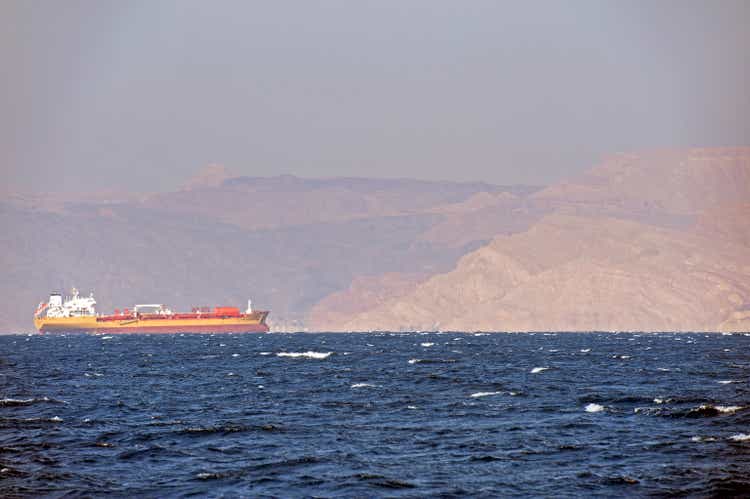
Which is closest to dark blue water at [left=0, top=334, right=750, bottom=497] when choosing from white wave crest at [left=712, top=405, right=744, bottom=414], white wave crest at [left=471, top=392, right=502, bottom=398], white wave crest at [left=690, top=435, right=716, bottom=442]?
white wave crest at [left=690, top=435, right=716, bottom=442]

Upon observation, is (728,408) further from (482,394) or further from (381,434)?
(381,434)

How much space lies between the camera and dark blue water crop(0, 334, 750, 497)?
38906 millimetres

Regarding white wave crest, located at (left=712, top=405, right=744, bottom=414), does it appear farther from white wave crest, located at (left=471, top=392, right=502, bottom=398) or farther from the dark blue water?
white wave crest, located at (left=471, top=392, right=502, bottom=398)

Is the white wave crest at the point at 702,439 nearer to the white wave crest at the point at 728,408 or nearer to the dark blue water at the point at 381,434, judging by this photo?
the dark blue water at the point at 381,434

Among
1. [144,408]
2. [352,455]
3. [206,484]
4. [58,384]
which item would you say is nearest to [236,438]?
[352,455]

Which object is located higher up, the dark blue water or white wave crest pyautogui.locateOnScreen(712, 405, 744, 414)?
white wave crest pyautogui.locateOnScreen(712, 405, 744, 414)

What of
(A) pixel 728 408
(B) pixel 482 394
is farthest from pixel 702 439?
(B) pixel 482 394

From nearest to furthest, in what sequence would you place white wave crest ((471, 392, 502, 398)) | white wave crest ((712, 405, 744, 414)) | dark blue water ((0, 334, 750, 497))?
1. dark blue water ((0, 334, 750, 497))
2. white wave crest ((712, 405, 744, 414))
3. white wave crest ((471, 392, 502, 398))

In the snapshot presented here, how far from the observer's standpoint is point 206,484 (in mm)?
39125

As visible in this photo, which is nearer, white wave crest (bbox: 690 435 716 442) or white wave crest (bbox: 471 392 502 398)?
white wave crest (bbox: 690 435 716 442)

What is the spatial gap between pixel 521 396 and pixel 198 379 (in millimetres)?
29243

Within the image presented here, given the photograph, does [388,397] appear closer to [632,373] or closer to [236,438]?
[236,438]

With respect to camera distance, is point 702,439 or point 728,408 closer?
point 702,439

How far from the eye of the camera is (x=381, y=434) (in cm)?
5047
